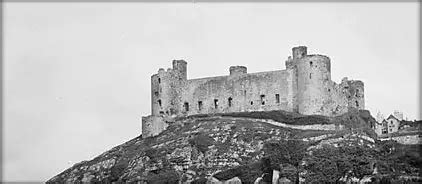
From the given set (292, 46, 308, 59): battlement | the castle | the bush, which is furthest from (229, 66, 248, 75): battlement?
the bush

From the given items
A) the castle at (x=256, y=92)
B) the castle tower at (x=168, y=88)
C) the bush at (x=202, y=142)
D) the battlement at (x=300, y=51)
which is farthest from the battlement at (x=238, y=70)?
the bush at (x=202, y=142)

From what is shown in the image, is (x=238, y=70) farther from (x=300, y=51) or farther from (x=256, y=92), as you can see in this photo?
(x=300, y=51)

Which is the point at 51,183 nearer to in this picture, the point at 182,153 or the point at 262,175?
the point at 182,153

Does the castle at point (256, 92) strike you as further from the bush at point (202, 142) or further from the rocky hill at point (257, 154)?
the bush at point (202, 142)

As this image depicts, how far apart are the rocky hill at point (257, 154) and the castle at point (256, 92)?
162 cm

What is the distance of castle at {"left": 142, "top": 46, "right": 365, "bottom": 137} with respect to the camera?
112 m

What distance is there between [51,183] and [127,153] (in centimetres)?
872

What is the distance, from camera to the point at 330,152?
3920 inches

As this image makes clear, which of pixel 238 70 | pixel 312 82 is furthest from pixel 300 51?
pixel 238 70

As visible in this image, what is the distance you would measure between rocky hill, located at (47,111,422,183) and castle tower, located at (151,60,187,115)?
3487 mm

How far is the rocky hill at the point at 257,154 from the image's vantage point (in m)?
97.1

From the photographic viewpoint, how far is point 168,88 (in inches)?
4781

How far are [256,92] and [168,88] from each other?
438 inches

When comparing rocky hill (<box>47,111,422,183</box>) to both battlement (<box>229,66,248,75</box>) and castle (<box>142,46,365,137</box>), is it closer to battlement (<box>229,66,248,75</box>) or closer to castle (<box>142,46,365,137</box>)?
castle (<box>142,46,365,137</box>)
